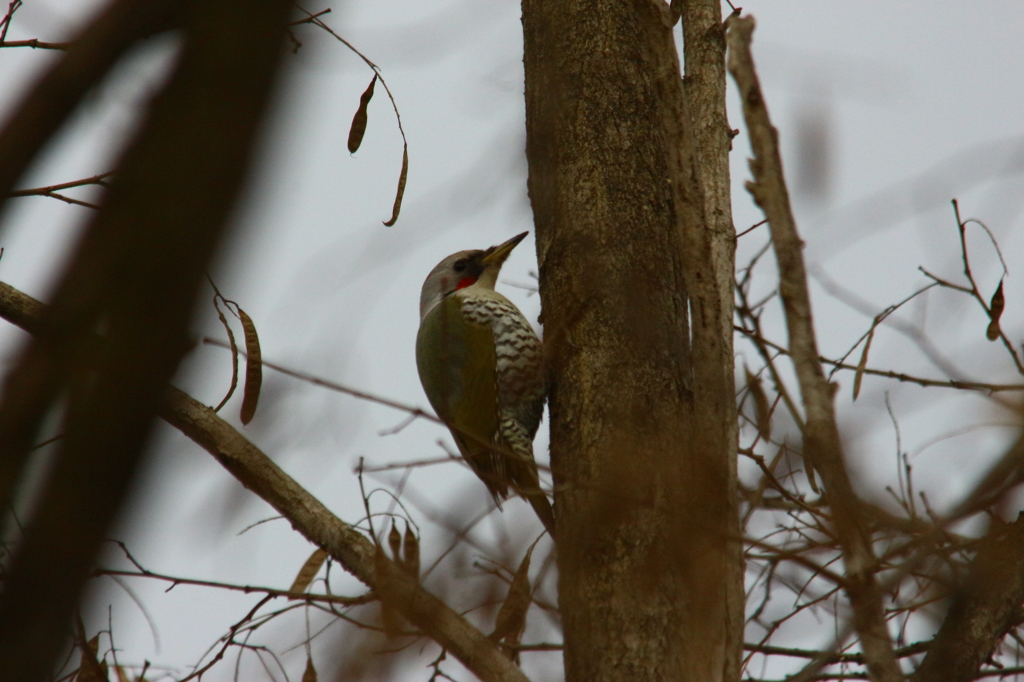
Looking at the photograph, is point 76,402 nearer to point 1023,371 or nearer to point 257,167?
point 257,167

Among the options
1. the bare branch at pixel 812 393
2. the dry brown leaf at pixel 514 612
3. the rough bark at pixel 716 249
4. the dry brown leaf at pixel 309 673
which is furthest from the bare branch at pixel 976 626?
the dry brown leaf at pixel 309 673

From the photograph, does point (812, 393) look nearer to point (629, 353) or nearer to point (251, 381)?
point (629, 353)

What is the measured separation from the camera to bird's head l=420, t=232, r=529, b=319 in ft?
18.1

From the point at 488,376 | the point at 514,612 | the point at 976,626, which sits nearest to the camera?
the point at 976,626

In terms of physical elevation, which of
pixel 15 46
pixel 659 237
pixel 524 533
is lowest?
pixel 524 533

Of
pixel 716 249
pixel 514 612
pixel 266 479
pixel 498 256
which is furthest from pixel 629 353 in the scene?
pixel 498 256

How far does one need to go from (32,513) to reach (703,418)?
55.0 inches

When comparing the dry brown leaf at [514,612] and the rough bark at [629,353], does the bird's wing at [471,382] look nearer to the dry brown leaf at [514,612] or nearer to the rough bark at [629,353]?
the rough bark at [629,353]

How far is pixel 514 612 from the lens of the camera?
291cm

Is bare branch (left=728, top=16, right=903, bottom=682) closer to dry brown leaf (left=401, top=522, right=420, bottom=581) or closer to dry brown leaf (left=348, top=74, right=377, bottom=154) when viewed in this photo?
dry brown leaf (left=401, top=522, right=420, bottom=581)

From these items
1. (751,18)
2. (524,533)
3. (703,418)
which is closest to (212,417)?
(524,533)

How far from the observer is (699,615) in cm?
183

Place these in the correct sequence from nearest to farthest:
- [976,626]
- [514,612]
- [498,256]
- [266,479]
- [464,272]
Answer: [976,626]
[266,479]
[514,612]
[498,256]
[464,272]

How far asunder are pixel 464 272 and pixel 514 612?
300 centimetres
